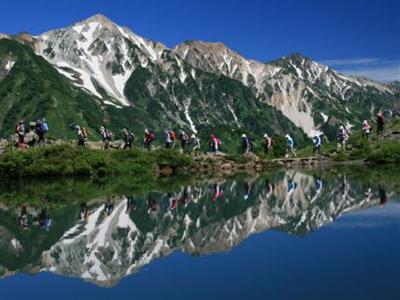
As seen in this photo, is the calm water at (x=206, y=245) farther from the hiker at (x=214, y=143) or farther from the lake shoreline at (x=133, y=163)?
the hiker at (x=214, y=143)

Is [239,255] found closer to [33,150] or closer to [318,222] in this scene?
[318,222]

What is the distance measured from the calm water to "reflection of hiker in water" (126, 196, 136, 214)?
60 mm

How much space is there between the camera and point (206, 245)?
796 inches

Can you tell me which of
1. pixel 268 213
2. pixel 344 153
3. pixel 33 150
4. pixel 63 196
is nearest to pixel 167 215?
pixel 268 213

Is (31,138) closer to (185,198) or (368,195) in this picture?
(185,198)

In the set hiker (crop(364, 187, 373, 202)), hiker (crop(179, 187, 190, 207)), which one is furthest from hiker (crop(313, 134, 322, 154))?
hiker (crop(364, 187, 373, 202))

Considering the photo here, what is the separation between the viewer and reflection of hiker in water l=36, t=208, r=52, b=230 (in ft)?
85.6

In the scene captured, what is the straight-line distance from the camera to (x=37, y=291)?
1514cm

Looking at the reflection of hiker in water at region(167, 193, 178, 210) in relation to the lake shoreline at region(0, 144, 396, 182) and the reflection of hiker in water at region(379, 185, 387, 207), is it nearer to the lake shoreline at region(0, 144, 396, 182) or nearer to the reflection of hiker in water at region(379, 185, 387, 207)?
the reflection of hiker in water at region(379, 185, 387, 207)

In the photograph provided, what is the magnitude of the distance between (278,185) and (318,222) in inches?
740

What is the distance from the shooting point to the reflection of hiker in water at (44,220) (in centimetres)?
2608

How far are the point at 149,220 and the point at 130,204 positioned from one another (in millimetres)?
6498

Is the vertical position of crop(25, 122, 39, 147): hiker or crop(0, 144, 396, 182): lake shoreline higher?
crop(25, 122, 39, 147): hiker

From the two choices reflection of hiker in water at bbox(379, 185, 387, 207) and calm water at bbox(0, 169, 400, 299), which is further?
reflection of hiker in water at bbox(379, 185, 387, 207)
